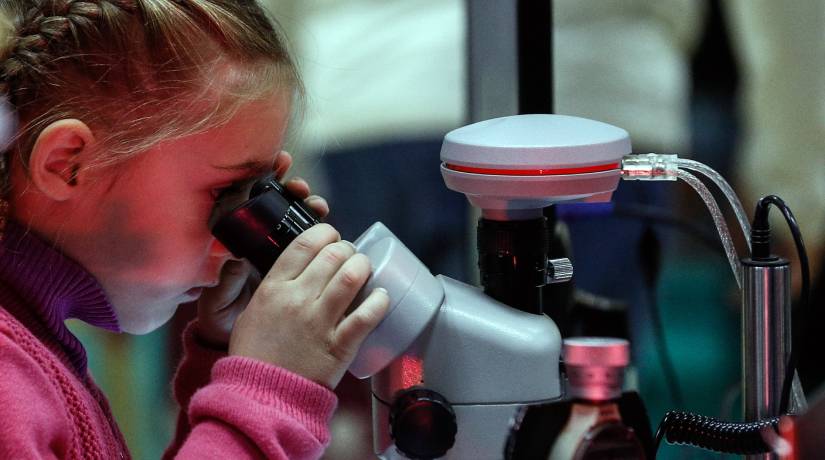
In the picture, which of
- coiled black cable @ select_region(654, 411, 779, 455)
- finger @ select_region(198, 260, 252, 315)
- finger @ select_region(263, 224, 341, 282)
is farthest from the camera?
finger @ select_region(198, 260, 252, 315)

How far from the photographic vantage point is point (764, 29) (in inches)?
50.0

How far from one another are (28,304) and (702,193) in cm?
58

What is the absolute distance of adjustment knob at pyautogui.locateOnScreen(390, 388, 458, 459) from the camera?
0.72m

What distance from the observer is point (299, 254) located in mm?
809

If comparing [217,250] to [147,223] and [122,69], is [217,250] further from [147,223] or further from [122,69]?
[122,69]

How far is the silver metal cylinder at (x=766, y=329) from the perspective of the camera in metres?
0.73

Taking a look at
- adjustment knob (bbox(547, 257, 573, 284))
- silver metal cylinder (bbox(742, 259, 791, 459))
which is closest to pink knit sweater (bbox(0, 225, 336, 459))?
adjustment knob (bbox(547, 257, 573, 284))

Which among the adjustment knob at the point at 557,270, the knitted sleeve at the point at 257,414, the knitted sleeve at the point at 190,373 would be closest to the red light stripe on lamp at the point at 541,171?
the adjustment knob at the point at 557,270

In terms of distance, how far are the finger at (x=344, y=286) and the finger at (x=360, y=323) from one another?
1 centimetres

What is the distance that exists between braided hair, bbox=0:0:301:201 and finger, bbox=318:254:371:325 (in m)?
0.19

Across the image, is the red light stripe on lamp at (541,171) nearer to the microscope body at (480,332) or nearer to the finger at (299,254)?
the microscope body at (480,332)

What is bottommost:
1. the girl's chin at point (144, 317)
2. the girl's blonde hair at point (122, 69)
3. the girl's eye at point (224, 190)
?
the girl's chin at point (144, 317)

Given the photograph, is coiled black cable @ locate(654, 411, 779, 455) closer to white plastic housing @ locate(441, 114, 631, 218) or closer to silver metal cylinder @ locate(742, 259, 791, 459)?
silver metal cylinder @ locate(742, 259, 791, 459)

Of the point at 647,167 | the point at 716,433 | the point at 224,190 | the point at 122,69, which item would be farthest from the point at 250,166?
the point at 716,433
